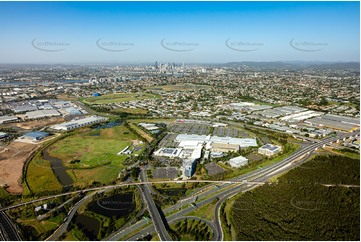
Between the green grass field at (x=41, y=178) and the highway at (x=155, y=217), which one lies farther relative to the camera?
the green grass field at (x=41, y=178)

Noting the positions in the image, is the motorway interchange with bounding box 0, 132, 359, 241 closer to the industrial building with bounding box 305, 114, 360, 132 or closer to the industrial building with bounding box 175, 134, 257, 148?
the industrial building with bounding box 175, 134, 257, 148

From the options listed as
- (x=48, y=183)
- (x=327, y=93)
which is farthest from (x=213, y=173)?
(x=327, y=93)

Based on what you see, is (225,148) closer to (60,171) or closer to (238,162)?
(238,162)

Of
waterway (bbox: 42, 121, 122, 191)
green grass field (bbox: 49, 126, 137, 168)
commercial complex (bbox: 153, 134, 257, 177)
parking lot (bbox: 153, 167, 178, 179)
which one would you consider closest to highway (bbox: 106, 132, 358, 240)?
commercial complex (bbox: 153, 134, 257, 177)

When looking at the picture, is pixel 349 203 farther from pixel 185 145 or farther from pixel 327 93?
pixel 327 93

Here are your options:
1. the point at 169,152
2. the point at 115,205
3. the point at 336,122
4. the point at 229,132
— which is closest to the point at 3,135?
the point at 169,152

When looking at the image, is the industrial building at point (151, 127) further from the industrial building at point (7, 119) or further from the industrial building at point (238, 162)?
the industrial building at point (7, 119)

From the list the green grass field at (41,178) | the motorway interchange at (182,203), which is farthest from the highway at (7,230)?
the green grass field at (41,178)
